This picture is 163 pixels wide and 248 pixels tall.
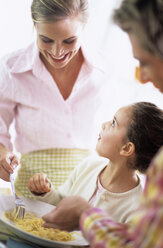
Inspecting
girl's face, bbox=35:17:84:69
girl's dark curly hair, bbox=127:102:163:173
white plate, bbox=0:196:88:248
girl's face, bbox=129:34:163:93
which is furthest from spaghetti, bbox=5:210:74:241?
girl's face, bbox=35:17:84:69

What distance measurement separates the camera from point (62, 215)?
910 millimetres

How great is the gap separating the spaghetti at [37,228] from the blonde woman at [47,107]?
0.46 metres

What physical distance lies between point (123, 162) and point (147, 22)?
0.76 m

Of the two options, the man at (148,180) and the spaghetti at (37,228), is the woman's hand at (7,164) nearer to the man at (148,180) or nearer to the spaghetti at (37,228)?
the spaghetti at (37,228)

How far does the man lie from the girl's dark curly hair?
50cm

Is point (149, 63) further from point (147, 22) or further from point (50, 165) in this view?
point (50, 165)

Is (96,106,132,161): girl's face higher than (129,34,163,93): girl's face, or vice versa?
(129,34,163,93): girl's face

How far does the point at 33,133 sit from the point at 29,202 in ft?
1.63

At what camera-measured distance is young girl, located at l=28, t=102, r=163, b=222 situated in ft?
4.39

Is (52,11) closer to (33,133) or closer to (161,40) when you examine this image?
(33,133)

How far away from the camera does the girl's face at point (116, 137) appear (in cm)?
141

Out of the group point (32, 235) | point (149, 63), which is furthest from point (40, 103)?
point (149, 63)

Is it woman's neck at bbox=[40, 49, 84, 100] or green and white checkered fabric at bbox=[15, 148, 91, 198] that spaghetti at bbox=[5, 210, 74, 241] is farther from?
woman's neck at bbox=[40, 49, 84, 100]

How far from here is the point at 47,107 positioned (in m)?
1.72
